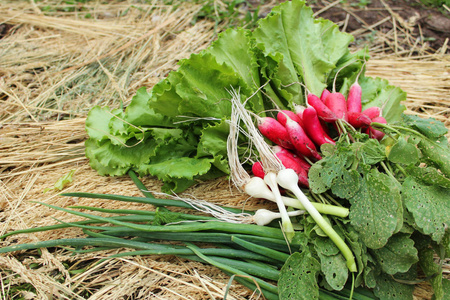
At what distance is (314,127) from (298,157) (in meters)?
0.18

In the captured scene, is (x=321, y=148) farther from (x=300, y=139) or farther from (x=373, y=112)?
(x=373, y=112)

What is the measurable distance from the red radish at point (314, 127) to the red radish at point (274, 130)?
11 cm

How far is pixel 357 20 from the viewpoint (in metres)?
3.24

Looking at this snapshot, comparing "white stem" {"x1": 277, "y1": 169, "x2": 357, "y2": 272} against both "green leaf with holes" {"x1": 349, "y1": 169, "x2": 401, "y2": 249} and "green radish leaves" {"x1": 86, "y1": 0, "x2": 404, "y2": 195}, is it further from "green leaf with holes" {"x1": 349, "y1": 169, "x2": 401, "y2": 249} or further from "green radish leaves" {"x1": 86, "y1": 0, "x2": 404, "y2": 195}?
"green radish leaves" {"x1": 86, "y1": 0, "x2": 404, "y2": 195}

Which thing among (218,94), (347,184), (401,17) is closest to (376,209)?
(347,184)

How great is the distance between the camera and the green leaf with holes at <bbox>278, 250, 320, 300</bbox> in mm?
1284

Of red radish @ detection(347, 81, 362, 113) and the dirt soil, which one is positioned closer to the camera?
red radish @ detection(347, 81, 362, 113)

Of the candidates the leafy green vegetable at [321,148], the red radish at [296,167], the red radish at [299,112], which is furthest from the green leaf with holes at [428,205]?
the red radish at [299,112]

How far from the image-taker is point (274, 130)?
1691mm

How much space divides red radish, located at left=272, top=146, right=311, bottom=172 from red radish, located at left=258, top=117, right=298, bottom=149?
0.04m

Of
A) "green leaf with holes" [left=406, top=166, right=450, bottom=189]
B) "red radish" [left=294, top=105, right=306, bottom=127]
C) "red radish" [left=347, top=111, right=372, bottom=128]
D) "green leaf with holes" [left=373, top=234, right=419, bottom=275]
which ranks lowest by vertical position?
"green leaf with holes" [left=373, top=234, right=419, bottom=275]

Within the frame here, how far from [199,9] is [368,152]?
2543 millimetres

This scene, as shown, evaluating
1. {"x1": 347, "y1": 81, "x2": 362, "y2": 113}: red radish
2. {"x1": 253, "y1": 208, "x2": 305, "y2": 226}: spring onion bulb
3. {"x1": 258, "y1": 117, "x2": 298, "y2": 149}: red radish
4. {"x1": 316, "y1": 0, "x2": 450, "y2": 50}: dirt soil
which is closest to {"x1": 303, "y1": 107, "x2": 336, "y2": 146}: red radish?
{"x1": 258, "y1": 117, "x2": 298, "y2": 149}: red radish

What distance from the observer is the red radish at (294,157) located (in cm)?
167
